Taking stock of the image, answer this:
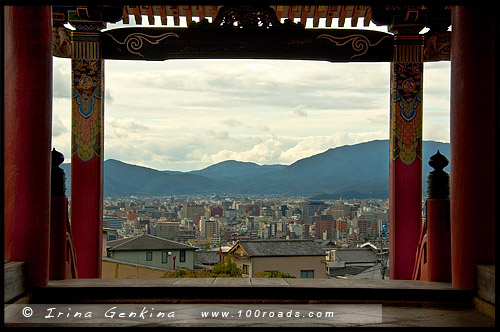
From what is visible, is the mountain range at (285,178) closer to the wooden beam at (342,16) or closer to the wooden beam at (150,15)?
the wooden beam at (150,15)

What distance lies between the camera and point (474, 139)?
4.03 m

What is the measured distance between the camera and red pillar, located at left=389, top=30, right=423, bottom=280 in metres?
7.23

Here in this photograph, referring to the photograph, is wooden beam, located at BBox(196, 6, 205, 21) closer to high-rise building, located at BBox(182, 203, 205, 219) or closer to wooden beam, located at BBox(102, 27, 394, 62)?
wooden beam, located at BBox(102, 27, 394, 62)

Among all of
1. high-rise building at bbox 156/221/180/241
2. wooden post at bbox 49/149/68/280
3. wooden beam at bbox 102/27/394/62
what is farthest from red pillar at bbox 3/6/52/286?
high-rise building at bbox 156/221/180/241

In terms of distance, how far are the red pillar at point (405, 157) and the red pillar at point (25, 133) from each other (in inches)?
163

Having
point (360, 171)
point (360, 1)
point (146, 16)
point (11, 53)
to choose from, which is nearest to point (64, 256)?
point (11, 53)

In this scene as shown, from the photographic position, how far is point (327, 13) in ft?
24.3

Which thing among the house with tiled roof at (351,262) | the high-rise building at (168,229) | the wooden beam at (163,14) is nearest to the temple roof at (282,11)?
the wooden beam at (163,14)

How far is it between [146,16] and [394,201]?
3361mm

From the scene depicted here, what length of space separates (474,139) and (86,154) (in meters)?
4.48

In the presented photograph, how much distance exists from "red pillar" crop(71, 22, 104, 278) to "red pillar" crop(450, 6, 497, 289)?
427 centimetres

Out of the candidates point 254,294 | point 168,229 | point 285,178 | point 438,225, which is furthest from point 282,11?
point 285,178

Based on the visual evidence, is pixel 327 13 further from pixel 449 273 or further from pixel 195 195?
pixel 195 195

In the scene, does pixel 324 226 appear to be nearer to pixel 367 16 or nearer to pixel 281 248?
pixel 281 248
